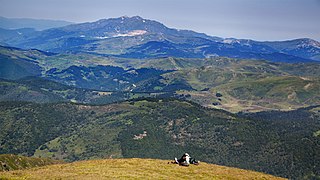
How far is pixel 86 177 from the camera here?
68125mm

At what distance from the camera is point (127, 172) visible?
75375 mm

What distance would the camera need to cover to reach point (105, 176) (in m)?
69.6

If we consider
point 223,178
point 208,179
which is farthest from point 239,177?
point 208,179

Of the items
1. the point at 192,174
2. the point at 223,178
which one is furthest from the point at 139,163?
the point at 223,178

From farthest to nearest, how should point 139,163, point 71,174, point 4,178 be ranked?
1. point 139,163
2. point 71,174
3. point 4,178

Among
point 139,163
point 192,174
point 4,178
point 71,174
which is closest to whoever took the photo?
point 4,178

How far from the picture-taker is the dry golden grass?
229 ft

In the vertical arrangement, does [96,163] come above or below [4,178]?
below

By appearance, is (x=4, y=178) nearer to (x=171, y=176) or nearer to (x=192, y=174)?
(x=171, y=176)

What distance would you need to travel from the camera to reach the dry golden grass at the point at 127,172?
6988cm

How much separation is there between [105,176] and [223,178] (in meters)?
27.2

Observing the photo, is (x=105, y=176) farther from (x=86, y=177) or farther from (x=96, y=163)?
(x=96, y=163)

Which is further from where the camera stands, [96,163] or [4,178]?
[96,163]

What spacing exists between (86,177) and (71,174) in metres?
5.60
